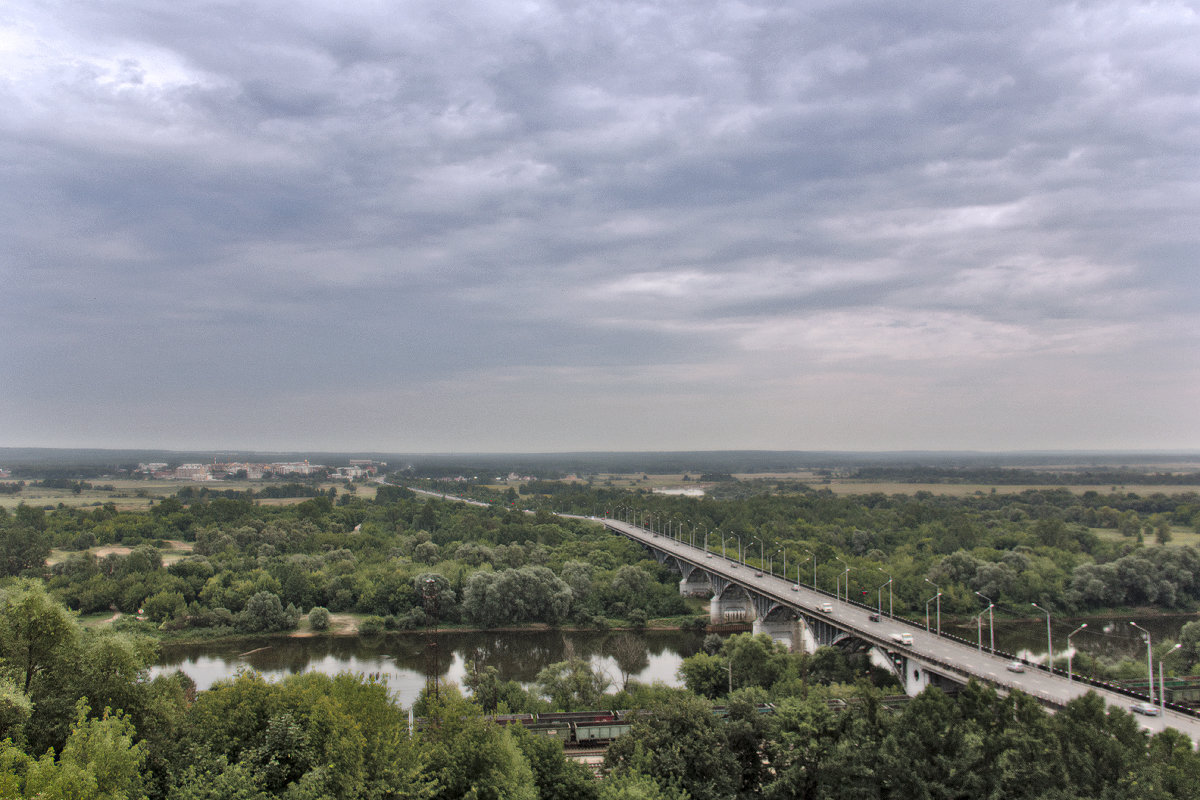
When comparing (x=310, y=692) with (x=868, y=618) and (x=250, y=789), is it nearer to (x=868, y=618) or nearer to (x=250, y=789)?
(x=250, y=789)

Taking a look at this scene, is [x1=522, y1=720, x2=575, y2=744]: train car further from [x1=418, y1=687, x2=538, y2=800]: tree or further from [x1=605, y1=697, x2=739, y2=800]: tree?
[x1=418, y1=687, x2=538, y2=800]: tree

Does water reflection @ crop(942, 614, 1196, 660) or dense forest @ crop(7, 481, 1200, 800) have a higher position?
dense forest @ crop(7, 481, 1200, 800)

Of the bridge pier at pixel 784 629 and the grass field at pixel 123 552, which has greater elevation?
the grass field at pixel 123 552

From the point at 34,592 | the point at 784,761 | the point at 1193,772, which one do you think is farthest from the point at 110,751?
the point at 1193,772

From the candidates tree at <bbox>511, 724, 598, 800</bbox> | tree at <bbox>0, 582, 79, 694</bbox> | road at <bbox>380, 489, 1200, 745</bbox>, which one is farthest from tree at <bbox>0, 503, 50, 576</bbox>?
tree at <bbox>511, 724, 598, 800</bbox>

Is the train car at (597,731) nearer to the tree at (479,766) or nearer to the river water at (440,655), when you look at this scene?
the tree at (479,766)

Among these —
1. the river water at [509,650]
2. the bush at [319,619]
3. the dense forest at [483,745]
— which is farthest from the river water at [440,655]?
the dense forest at [483,745]
